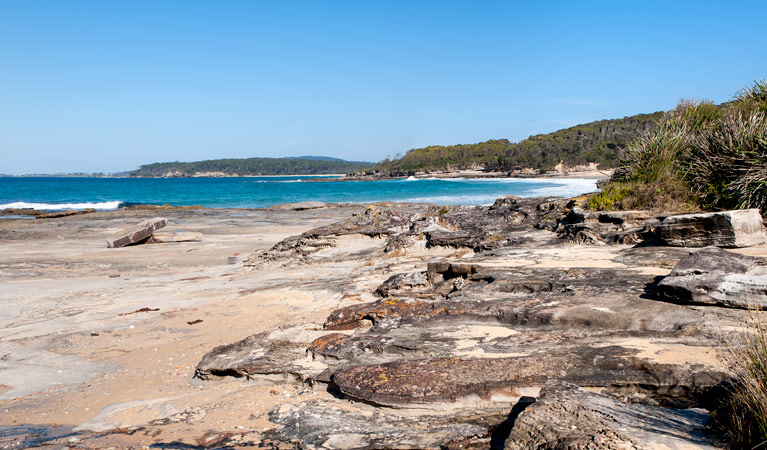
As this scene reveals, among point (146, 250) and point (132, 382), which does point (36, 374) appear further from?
point (146, 250)

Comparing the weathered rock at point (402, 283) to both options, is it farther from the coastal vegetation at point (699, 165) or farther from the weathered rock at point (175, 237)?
the weathered rock at point (175, 237)

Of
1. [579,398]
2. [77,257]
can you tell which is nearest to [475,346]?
[579,398]

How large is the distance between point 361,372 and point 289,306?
4149 mm

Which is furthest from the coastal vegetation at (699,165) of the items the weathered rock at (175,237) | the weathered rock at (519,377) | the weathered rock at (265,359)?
the weathered rock at (175,237)

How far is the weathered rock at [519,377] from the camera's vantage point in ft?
13.1

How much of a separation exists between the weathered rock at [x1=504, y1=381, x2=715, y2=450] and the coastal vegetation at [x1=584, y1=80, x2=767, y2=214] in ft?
27.1

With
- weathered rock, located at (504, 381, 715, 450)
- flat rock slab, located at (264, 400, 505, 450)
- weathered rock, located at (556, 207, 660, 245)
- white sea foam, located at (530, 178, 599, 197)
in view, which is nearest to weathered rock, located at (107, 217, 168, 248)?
weathered rock, located at (556, 207, 660, 245)

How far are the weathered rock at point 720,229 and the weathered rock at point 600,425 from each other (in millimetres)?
5569

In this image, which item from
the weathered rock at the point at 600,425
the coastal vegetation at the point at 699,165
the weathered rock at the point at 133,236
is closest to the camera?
the weathered rock at the point at 600,425

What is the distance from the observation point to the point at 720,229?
26.6 ft

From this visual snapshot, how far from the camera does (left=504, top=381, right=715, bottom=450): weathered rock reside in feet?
9.92

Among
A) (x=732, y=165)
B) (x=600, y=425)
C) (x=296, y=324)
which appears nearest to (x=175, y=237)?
(x=296, y=324)

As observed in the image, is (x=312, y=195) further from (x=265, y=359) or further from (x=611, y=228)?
(x=265, y=359)

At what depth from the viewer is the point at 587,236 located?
1033 cm
